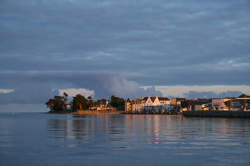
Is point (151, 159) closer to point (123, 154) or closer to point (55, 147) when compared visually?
point (123, 154)

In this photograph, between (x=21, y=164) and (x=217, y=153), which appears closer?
(x=21, y=164)

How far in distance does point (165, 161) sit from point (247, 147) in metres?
8.43

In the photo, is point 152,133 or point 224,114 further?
point 224,114

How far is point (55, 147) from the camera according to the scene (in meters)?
23.9

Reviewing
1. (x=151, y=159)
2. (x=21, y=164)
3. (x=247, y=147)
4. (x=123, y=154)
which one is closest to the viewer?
(x=21, y=164)

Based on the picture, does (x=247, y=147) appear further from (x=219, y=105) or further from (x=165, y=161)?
(x=219, y=105)

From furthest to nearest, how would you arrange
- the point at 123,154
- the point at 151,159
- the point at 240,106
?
the point at 240,106 < the point at 123,154 < the point at 151,159

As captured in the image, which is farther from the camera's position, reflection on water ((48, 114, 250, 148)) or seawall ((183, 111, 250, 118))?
seawall ((183, 111, 250, 118))

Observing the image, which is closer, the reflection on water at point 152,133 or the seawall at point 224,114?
the reflection on water at point 152,133

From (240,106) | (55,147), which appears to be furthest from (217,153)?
(240,106)

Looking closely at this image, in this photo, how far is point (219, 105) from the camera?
16612 cm

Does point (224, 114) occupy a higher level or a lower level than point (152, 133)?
lower

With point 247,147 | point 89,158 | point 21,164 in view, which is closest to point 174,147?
point 247,147

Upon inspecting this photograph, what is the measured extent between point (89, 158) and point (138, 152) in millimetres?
3722
